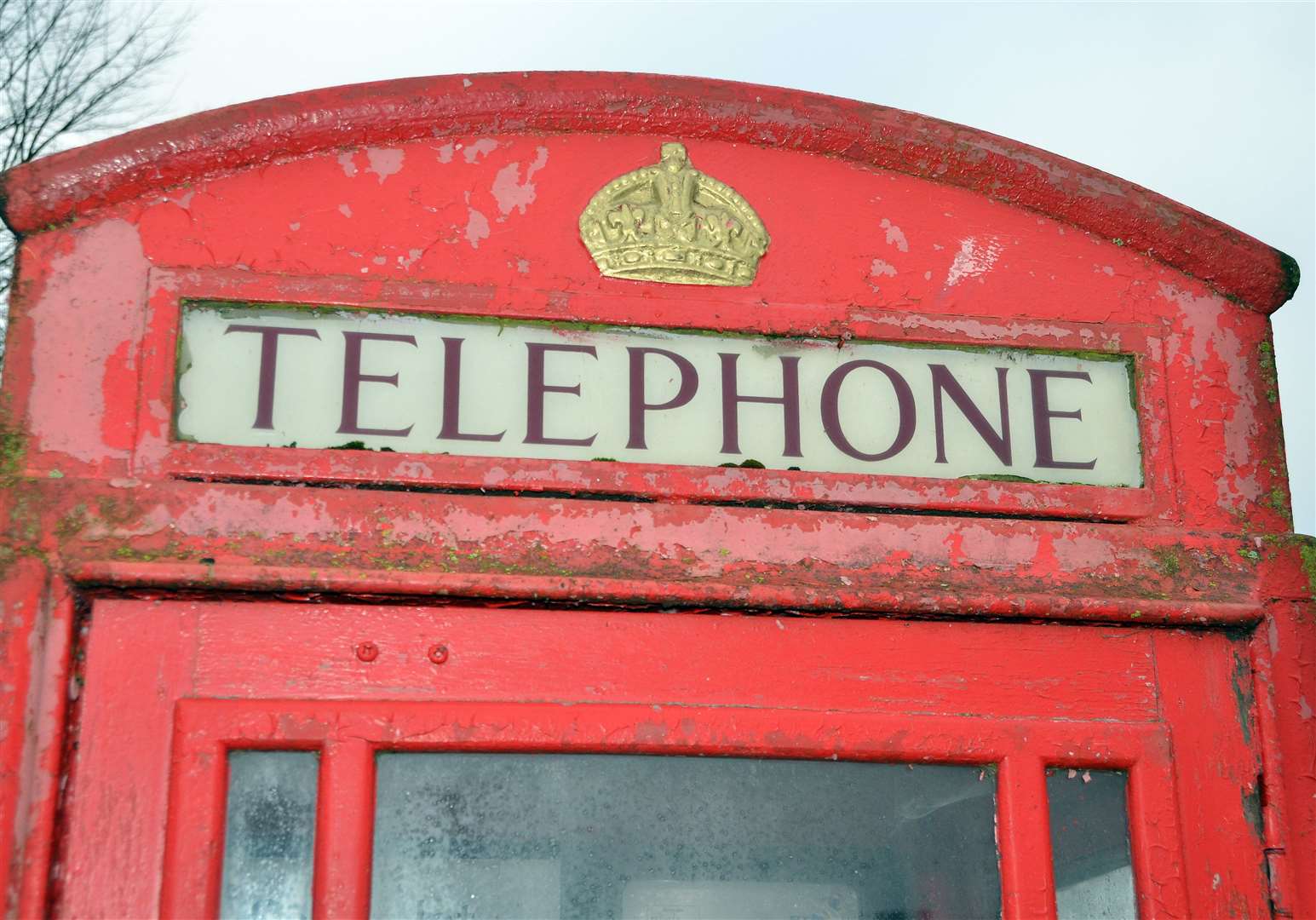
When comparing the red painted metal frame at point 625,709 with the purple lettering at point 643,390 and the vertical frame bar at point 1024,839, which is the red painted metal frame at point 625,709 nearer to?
the vertical frame bar at point 1024,839

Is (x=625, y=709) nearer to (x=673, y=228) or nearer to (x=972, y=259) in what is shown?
(x=673, y=228)

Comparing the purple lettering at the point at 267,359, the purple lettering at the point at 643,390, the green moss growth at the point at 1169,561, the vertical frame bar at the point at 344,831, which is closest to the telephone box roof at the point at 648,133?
the purple lettering at the point at 267,359

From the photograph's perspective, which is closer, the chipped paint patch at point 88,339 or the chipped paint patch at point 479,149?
the chipped paint patch at point 88,339

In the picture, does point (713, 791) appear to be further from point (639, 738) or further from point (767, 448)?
point (767, 448)

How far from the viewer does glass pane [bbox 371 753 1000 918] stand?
2006 millimetres

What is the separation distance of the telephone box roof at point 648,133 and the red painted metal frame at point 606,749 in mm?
787

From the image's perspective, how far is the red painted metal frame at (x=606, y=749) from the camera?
1945 mm

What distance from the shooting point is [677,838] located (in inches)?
81.3

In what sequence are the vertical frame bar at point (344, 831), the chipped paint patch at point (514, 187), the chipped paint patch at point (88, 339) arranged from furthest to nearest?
1. the chipped paint patch at point (514, 187)
2. the chipped paint patch at point (88, 339)
3. the vertical frame bar at point (344, 831)

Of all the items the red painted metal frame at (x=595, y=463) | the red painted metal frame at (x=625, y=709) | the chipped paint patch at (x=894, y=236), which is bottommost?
the red painted metal frame at (x=625, y=709)

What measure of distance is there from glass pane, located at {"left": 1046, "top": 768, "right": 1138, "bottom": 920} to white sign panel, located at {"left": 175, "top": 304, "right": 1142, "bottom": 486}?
460 millimetres

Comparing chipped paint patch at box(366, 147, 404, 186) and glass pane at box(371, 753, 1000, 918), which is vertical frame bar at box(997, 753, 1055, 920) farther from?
chipped paint patch at box(366, 147, 404, 186)

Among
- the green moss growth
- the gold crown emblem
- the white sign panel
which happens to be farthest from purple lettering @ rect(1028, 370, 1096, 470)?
the gold crown emblem

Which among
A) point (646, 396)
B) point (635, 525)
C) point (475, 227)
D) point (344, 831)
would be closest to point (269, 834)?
point (344, 831)
